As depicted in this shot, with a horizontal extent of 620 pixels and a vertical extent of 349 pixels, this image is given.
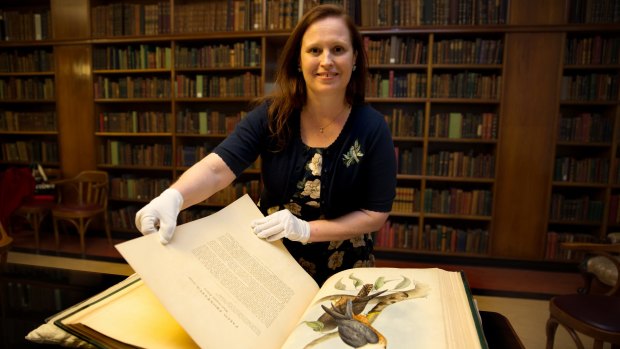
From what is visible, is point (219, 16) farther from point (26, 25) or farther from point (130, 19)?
point (26, 25)

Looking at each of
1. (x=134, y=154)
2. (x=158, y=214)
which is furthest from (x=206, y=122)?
(x=158, y=214)

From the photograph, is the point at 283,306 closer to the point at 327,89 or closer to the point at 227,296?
the point at 227,296

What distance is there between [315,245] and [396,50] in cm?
281

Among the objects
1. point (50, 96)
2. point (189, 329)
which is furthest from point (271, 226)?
point (50, 96)

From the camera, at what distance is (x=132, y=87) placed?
12.9 ft

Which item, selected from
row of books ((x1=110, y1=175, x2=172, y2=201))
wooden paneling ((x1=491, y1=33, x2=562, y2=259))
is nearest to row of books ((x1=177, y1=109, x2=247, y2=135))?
row of books ((x1=110, y1=175, x2=172, y2=201))

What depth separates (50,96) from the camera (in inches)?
165

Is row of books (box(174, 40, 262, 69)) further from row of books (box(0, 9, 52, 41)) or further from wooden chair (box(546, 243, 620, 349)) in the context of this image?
wooden chair (box(546, 243, 620, 349))

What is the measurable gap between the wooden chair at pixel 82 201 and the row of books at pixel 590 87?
439 centimetres

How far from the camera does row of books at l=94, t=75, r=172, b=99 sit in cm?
388

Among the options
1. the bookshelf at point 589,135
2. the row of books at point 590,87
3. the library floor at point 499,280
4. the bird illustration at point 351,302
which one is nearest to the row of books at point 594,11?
the bookshelf at point 589,135

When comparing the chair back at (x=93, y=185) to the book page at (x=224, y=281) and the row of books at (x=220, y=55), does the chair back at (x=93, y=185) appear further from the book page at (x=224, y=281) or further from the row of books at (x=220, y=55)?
the book page at (x=224, y=281)

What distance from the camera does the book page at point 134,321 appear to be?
53 centimetres

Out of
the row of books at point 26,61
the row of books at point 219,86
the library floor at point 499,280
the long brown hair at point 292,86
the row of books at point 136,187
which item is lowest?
the library floor at point 499,280
